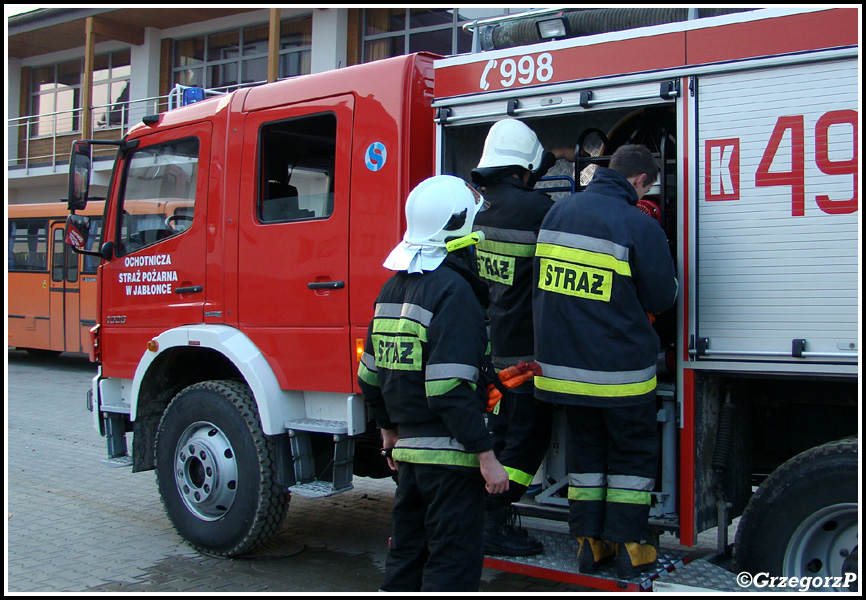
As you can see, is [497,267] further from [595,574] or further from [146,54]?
[146,54]

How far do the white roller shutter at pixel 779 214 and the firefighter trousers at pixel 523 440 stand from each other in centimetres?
84

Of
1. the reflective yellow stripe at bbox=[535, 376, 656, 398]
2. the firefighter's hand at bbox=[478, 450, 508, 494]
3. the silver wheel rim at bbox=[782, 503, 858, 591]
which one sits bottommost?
the silver wheel rim at bbox=[782, 503, 858, 591]

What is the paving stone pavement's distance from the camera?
4.79 m

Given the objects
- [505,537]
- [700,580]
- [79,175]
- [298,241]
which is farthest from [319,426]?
[79,175]

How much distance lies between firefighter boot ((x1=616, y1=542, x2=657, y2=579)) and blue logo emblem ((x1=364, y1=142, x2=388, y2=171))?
7.57 ft

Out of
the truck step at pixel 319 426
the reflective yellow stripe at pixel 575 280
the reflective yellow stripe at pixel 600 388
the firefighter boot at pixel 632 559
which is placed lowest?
the firefighter boot at pixel 632 559

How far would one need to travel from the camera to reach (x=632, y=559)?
3.68m

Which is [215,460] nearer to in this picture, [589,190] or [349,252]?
[349,252]

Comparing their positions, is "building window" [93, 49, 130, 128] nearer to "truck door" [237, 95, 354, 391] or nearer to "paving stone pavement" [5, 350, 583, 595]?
"paving stone pavement" [5, 350, 583, 595]

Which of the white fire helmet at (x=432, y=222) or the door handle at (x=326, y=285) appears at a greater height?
the white fire helmet at (x=432, y=222)

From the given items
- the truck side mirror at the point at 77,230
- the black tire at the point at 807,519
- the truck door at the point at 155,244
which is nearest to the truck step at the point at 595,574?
the black tire at the point at 807,519

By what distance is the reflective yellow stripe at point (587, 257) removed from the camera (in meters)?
3.65

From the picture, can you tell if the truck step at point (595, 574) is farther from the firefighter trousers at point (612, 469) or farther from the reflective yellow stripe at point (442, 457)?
the reflective yellow stripe at point (442, 457)

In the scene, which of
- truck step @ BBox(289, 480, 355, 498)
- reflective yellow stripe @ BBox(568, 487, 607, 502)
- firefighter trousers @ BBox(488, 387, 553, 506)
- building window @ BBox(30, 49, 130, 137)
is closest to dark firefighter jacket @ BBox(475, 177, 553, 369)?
firefighter trousers @ BBox(488, 387, 553, 506)
